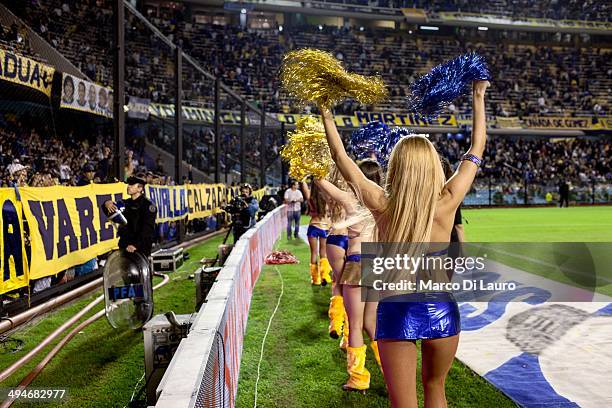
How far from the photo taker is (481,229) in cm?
1788

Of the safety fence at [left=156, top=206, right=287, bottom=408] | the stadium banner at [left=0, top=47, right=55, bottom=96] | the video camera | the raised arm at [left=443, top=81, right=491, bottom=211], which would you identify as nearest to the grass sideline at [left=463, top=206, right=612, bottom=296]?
the safety fence at [left=156, top=206, right=287, bottom=408]

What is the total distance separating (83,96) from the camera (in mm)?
13594

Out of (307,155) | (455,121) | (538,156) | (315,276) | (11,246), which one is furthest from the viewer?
(538,156)

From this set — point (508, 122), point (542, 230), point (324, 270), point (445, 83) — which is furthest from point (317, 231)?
point (508, 122)

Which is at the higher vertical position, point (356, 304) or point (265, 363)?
point (356, 304)

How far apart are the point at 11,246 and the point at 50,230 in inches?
37.0

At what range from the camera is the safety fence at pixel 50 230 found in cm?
599

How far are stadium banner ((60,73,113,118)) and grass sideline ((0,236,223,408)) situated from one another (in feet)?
23.3

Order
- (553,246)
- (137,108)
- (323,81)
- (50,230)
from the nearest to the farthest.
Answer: (323,81) → (50,230) → (553,246) → (137,108)

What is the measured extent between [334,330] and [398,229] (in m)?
3.57

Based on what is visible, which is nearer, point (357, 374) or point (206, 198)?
point (357, 374)

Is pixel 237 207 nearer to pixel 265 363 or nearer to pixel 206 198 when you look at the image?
pixel 206 198

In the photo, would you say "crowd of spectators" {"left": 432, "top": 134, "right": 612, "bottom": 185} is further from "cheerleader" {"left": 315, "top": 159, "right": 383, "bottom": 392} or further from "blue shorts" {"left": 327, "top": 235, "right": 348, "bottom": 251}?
"cheerleader" {"left": 315, "top": 159, "right": 383, "bottom": 392}

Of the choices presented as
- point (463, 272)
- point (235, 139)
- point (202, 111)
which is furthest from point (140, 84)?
point (463, 272)
